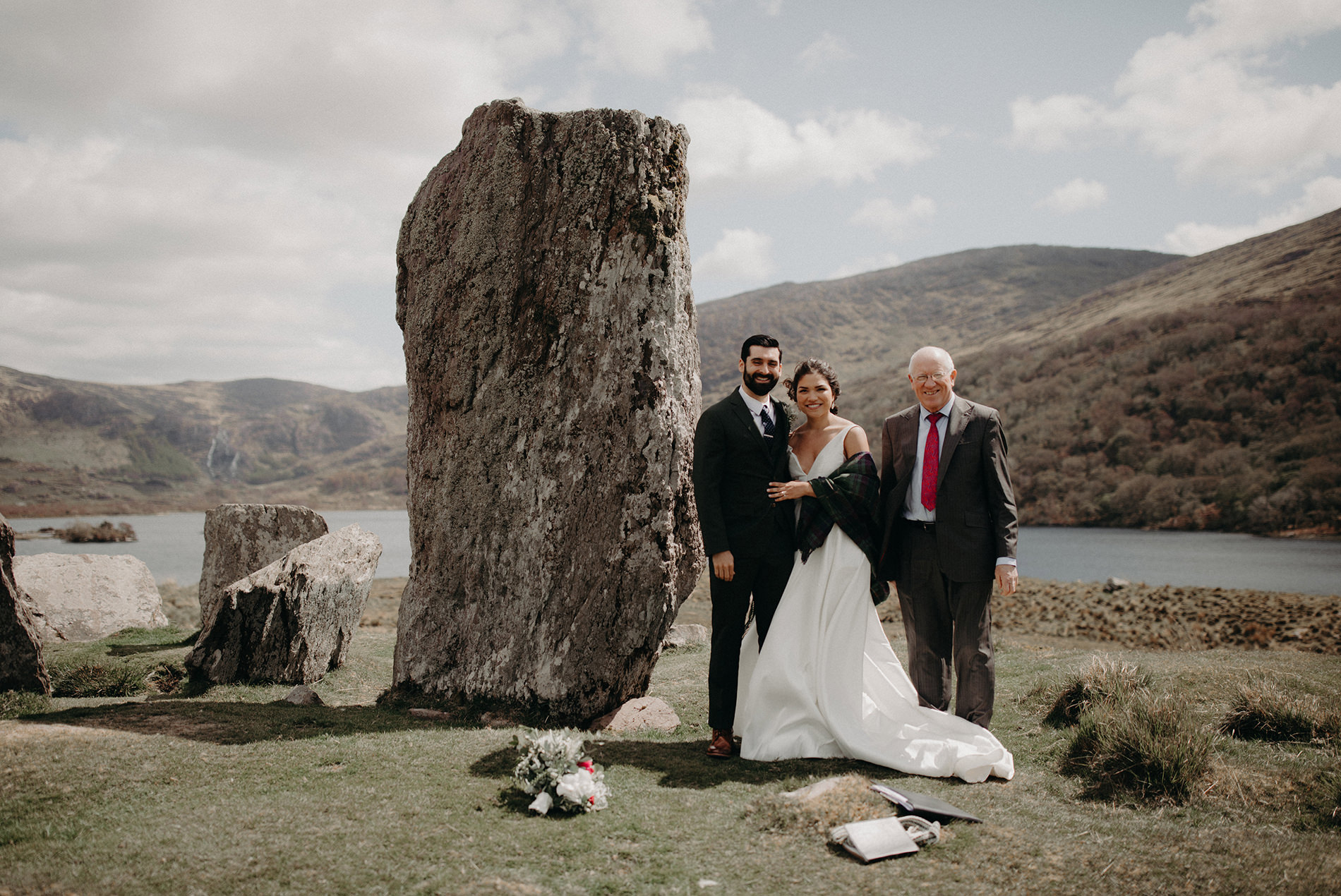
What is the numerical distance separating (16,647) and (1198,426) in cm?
5721

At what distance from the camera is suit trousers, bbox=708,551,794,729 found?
209 inches

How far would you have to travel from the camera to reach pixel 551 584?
20.4 ft

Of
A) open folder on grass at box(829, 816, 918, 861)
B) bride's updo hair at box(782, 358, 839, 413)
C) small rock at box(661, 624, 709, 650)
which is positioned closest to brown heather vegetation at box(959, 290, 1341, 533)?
small rock at box(661, 624, 709, 650)

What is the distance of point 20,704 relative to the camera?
5.69m

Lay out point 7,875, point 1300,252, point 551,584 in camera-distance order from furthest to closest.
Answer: point 1300,252 < point 551,584 < point 7,875

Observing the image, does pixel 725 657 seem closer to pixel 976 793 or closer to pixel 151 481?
pixel 976 793

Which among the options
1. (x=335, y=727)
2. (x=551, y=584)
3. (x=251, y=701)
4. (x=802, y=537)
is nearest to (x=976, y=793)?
(x=802, y=537)

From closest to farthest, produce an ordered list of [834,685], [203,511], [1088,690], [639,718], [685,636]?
[834,685]
[1088,690]
[639,718]
[685,636]
[203,511]

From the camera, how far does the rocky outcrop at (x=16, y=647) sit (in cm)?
609

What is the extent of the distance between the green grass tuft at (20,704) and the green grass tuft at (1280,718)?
9009mm

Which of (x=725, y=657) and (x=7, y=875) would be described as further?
(x=725, y=657)

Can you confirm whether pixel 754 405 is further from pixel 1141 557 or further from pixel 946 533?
pixel 1141 557

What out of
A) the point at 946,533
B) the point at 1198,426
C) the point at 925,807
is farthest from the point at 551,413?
the point at 1198,426

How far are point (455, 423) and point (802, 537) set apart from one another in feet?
11.2
